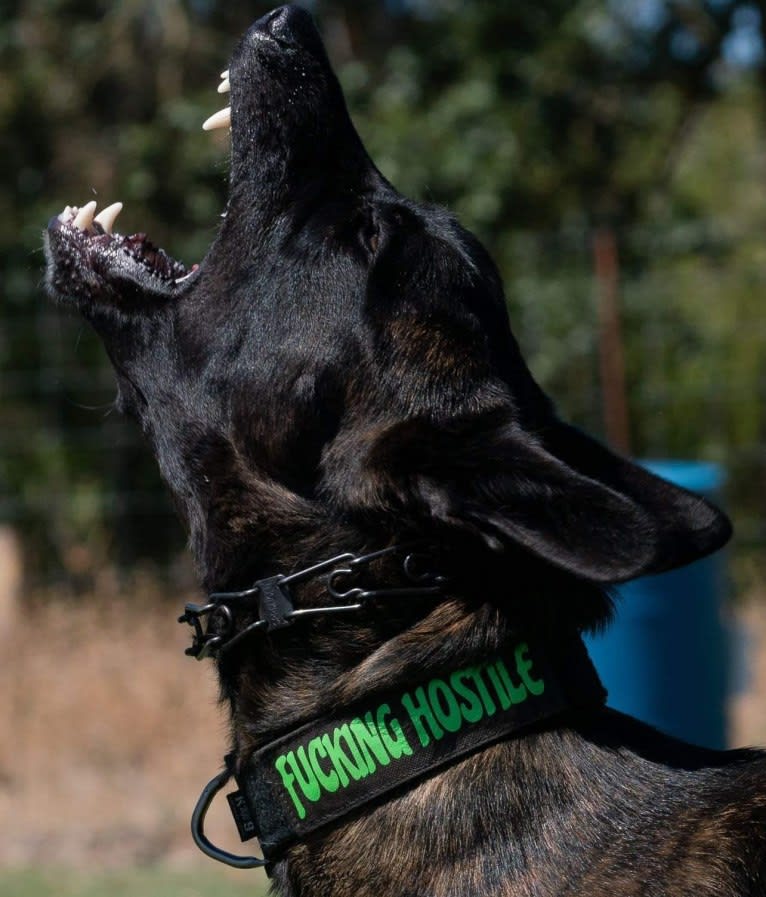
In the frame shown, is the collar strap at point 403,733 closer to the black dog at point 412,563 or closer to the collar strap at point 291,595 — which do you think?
the black dog at point 412,563

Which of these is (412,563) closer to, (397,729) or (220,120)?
(397,729)

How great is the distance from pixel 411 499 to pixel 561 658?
0.40 meters

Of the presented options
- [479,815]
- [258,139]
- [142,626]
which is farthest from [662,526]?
[142,626]

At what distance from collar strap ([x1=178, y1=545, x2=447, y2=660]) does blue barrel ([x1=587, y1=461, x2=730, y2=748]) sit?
2.40 metres

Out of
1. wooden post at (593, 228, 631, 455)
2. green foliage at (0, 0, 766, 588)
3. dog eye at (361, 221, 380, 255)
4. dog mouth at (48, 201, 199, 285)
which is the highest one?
green foliage at (0, 0, 766, 588)

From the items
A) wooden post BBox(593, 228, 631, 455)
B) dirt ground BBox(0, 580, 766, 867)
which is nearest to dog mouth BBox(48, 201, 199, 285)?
dirt ground BBox(0, 580, 766, 867)

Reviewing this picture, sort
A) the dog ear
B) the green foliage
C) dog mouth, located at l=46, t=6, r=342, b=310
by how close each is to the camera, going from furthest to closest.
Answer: the green foliage → dog mouth, located at l=46, t=6, r=342, b=310 → the dog ear

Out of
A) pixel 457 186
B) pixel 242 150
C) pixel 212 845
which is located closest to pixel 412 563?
pixel 212 845

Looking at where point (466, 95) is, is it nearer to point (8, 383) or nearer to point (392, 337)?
point (8, 383)

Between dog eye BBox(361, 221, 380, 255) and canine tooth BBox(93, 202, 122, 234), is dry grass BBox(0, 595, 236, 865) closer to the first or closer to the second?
canine tooth BBox(93, 202, 122, 234)

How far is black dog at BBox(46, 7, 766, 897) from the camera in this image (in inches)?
91.7

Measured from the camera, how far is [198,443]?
284 centimetres

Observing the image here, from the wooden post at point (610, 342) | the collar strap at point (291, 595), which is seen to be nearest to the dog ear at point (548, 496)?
the collar strap at point (291, 595)

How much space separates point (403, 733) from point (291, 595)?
1.14 ft
